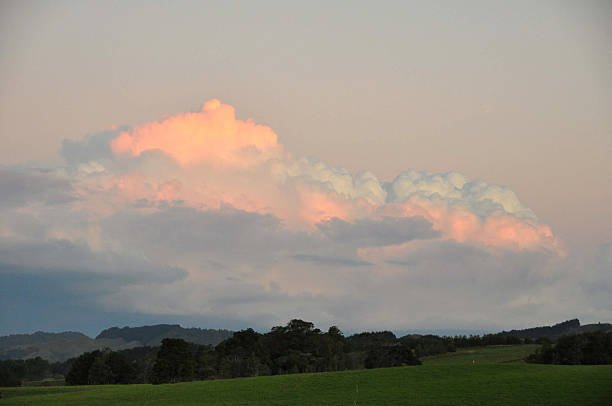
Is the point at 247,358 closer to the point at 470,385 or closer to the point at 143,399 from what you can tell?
the point at 143,399

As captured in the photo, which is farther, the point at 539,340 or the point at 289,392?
the point at 539,340

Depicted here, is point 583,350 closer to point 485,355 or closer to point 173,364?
point 485,355

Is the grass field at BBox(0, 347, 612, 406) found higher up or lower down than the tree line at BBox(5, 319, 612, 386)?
lower down

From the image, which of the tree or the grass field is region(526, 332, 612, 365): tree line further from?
the tree

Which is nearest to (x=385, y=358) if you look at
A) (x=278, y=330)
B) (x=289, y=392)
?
(x=278, y=330)

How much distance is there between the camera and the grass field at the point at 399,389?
67.6m

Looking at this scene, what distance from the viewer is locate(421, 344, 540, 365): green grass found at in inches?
6314

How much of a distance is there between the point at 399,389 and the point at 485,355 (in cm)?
10257

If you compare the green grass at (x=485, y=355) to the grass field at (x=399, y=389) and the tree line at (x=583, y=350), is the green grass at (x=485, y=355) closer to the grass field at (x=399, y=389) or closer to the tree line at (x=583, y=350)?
the tree line at (x=583, y=350)

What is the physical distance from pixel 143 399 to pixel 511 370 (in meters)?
43.2

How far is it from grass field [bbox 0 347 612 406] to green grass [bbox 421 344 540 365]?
7210 cm

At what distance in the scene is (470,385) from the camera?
246ft

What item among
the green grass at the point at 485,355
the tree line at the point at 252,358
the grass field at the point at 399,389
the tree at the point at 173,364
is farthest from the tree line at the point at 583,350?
the tree at the point at 173,364

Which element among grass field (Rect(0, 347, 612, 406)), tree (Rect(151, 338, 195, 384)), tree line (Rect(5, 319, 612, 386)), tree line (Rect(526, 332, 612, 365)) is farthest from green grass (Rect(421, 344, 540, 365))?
grass field (Rect(0, 347, 612, 406))
